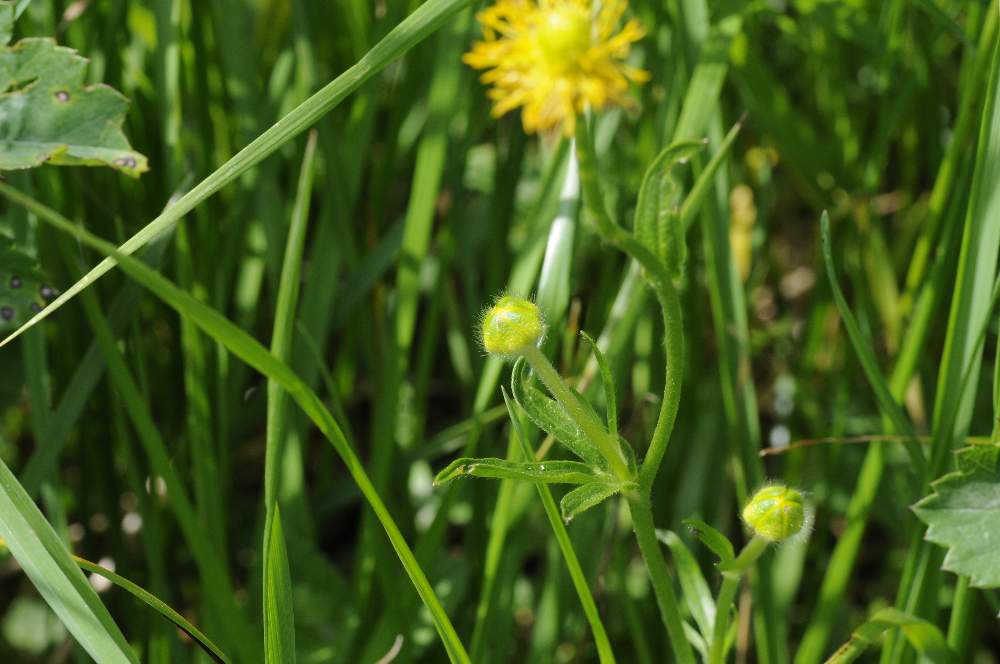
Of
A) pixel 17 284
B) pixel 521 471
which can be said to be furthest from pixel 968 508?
pixel 17 284

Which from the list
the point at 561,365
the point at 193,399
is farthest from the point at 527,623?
the point at 193,399

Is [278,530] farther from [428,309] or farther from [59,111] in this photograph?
[428,309]

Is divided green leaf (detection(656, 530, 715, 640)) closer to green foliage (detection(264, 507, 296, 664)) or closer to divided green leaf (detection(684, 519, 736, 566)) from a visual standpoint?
divided green leaf (detection(684, 519, 736, 566))

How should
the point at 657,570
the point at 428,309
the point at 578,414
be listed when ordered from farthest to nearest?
the point at 428,309 → the point at 657,570 → the point at 578,414

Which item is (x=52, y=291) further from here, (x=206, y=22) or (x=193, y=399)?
(x=206, y=22)

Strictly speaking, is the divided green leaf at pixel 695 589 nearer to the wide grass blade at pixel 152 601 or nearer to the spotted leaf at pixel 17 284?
the wide grass blade at pixel 152 601
